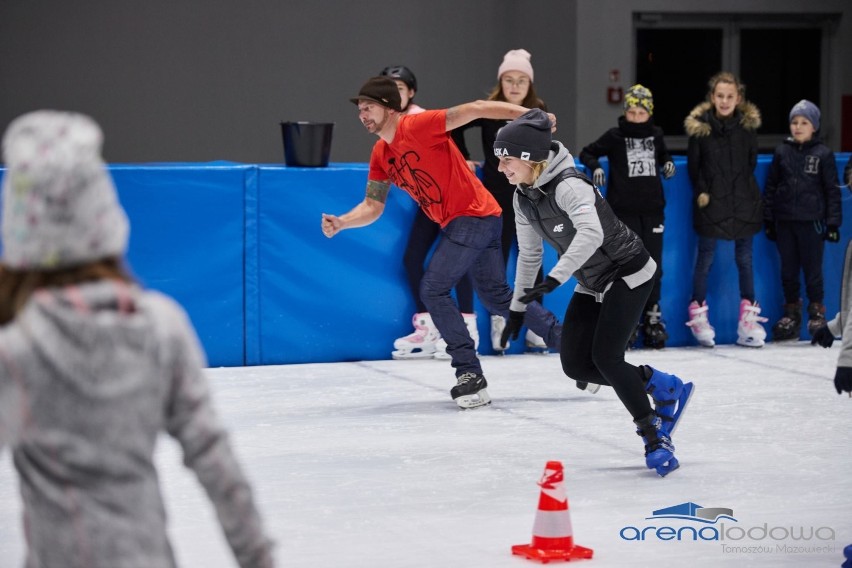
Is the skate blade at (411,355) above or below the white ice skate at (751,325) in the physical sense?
below

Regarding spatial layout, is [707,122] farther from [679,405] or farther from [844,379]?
[844,379]

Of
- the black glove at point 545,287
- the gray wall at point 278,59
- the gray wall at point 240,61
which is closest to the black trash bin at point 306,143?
the black glove at point 545,287

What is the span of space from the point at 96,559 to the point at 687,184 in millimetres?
6636

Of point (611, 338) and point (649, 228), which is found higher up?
point (649, 228)

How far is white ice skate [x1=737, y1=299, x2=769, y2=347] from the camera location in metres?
7.89

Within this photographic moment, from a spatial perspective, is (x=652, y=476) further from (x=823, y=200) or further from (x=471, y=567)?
(x=823, y=200)

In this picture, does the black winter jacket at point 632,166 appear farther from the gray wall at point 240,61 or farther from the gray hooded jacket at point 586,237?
the gray wall at point 240,61

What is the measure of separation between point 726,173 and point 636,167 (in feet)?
2.11

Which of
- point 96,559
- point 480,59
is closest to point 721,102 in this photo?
point 480,59

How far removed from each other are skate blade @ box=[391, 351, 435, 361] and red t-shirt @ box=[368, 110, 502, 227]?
5.25 feet

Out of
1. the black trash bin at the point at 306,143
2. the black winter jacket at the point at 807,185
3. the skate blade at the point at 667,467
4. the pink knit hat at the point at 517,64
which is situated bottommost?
the skate blade at the point at 667,467

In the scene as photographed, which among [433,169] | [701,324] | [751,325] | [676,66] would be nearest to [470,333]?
[701,324]

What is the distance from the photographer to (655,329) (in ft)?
25.7

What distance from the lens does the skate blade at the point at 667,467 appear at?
4.65 meters
